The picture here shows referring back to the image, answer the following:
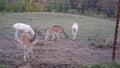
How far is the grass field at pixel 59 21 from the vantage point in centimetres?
1664

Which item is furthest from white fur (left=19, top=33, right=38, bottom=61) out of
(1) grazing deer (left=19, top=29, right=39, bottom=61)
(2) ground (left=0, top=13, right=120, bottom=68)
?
(2) ground (left=0, top=13, right=120, bottom=68)

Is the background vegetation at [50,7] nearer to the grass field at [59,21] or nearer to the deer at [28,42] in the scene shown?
the grass field at [59,21]

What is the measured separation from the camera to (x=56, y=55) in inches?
371

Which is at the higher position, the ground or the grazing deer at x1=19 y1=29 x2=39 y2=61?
the grazing deer at x1=19 y1=29 x2=39 y2=61

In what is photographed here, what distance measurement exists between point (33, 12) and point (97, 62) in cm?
1217

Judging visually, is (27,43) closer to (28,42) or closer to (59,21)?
(28,42)

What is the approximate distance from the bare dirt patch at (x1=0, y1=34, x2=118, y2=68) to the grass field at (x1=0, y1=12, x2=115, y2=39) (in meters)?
4.65

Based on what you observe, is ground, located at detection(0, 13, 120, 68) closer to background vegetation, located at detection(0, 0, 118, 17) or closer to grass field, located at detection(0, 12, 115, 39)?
grass field, located at detection(0, 12, 115, 39)

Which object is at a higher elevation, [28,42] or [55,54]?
[28,42]

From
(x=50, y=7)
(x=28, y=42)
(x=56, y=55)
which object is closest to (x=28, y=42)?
(x=28, y=42)

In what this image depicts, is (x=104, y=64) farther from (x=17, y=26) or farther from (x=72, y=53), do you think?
(x=17, y=26)

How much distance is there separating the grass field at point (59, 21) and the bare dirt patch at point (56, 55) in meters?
4.65

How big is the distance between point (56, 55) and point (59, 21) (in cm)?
962

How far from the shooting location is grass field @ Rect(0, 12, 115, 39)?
54.6 ft
